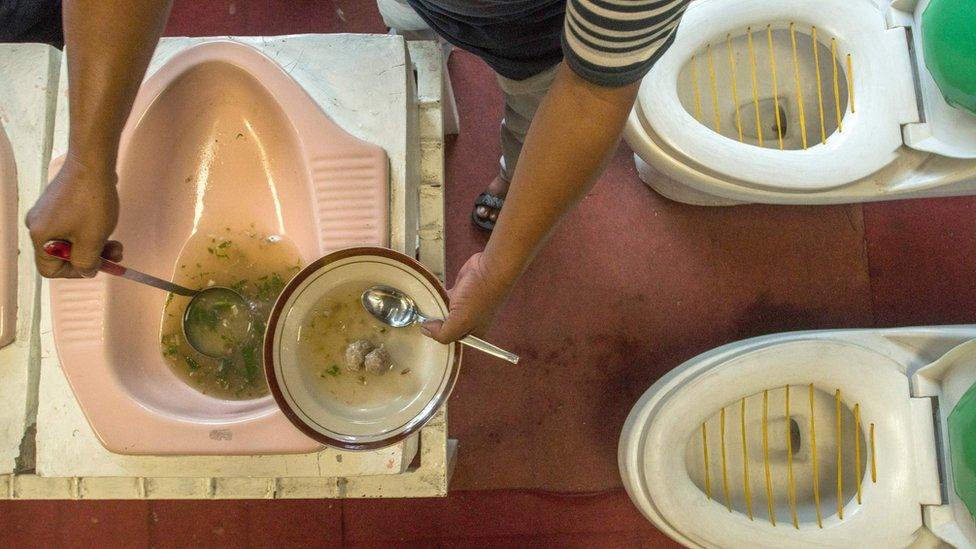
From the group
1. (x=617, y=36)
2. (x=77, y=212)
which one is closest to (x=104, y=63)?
(x=77, y=212)

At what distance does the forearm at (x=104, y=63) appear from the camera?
0.52 m

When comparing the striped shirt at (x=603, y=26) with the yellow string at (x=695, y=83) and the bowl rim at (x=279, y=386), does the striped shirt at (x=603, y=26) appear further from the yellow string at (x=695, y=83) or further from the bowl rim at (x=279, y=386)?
the yellow string at (x=695, y=83)

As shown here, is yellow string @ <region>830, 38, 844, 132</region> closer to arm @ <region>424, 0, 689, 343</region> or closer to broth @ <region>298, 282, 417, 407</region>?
arm @ <region>424, 0, 689, 343</region>

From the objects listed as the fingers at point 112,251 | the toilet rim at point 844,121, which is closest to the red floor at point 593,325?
the toilet rim at point 844,121

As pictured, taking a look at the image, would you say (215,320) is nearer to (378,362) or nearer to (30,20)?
(378,362)

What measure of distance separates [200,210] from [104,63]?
0.26 meters

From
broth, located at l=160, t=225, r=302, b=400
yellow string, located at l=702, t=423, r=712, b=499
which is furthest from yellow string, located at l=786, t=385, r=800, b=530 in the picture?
broth, located at l=160, t=225, r=302, b=400

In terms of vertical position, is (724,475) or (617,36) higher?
(617,36)

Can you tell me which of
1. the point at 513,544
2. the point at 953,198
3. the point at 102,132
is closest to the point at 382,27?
the point at 102,132

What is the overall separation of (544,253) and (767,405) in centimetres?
53

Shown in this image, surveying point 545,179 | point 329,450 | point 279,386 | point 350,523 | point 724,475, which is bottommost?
point 350,523

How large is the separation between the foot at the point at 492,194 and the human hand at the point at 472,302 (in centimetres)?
62

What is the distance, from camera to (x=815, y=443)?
3.12 feet

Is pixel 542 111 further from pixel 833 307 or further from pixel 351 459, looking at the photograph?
pixel 833 307
